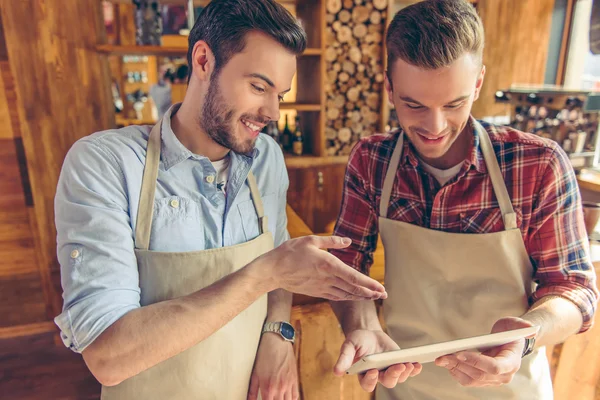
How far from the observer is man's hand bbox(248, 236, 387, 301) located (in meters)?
0.98

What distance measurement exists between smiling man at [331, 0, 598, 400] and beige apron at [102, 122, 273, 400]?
32 centimetres

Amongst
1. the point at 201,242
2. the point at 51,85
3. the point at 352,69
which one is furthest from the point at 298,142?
the point at 201,242

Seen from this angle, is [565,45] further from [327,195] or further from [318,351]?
[318,351]

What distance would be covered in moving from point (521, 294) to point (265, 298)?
748 millimetres

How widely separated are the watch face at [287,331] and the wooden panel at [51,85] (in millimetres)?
2053

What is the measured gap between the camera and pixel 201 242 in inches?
47.1

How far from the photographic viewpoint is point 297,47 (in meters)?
1.28

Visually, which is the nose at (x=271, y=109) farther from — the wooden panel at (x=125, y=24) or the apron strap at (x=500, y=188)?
the wooden panel at (x=125, y=24)

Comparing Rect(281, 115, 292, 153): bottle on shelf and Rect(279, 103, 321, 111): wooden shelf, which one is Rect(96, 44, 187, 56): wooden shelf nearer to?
Rect(279, 103, 321, 111): wooden shelf

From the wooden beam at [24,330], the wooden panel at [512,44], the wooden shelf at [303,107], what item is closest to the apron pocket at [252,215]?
the wooden beam at [24,330]

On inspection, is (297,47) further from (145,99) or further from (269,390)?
(145,99)

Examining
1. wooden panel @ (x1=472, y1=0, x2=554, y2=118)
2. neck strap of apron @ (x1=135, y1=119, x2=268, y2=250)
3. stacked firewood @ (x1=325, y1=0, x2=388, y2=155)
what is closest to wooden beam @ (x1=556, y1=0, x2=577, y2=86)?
wooden panel @ (x1=472, y1=0, x2=554, y2=118)

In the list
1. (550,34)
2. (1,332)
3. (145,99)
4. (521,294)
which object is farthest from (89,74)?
(550,34)

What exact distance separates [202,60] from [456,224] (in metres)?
0.90
